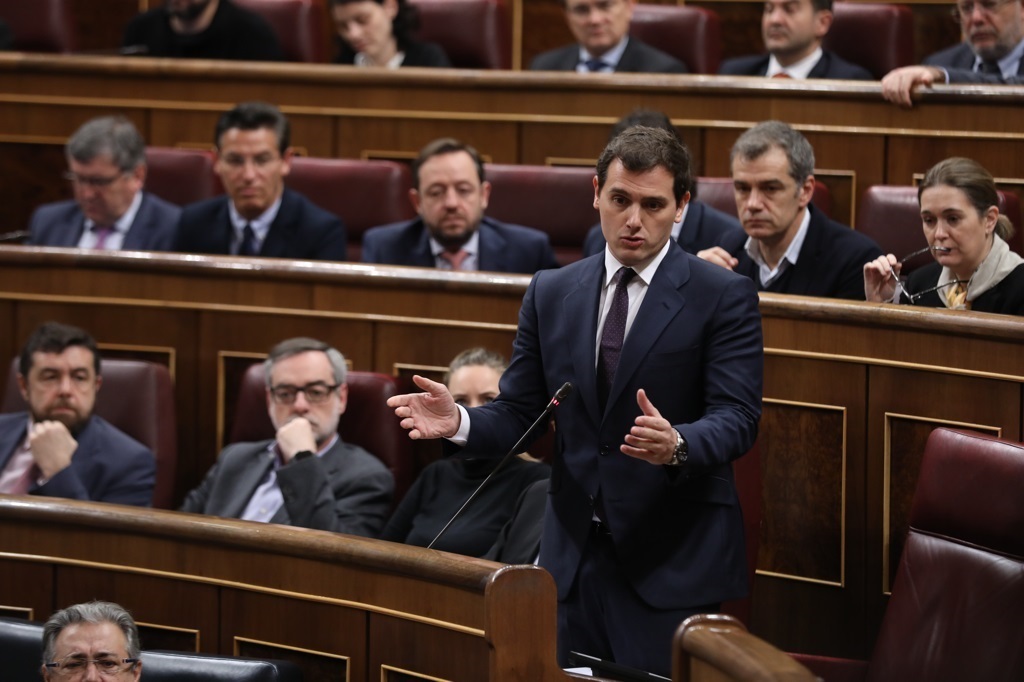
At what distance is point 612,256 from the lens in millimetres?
951

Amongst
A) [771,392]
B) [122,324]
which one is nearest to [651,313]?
[771,392]

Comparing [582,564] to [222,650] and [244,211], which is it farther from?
[244,211]

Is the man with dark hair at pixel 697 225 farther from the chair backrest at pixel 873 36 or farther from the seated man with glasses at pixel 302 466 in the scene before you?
the chair backrest at pixel 873 36

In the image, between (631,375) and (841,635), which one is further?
(841,635)

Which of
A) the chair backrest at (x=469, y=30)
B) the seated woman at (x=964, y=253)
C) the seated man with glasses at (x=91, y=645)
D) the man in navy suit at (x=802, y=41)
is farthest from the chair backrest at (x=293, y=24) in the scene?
the seated man with glasses at (x=91, y=645)

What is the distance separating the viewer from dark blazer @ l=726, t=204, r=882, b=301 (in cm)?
135

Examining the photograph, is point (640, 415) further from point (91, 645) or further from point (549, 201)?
point (549, 201)

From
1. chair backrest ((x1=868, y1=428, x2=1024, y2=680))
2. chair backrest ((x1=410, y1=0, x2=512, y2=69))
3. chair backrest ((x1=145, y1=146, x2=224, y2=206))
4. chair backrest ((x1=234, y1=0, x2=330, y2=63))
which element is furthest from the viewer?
chair backrest ((x1=234, y1=0, x2=330, y2=63))

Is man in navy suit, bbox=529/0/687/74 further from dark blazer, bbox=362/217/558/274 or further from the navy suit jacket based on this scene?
A: the navy suit jacket

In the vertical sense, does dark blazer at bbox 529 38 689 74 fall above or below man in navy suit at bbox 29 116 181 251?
above

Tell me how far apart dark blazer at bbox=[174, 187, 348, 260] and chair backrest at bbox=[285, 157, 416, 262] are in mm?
93

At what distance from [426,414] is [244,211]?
85 cm

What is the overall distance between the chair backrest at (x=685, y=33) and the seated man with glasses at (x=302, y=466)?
2.85 ft

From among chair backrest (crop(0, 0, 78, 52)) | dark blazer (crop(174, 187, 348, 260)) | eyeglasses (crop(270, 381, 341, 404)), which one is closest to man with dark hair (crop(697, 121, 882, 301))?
eyeglasses (crop(270, 381, 341, 404))
